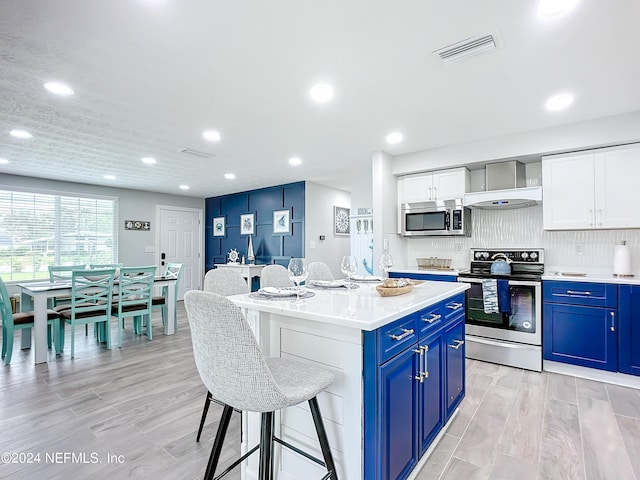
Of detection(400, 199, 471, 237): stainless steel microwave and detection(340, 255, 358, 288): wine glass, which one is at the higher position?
detection(400, 199, 471, 237): stainless steel microwave

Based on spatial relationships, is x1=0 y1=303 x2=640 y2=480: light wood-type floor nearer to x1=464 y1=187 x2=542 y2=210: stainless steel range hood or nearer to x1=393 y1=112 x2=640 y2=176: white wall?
x1=464 y1=187 x2=542 y2=210: stainless steel range hood

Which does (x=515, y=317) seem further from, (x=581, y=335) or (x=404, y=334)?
Answer: (x=404, y=334)

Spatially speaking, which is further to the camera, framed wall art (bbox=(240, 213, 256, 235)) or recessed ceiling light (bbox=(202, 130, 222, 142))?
framed wall art (bbox=(240, 213, 256, 235))

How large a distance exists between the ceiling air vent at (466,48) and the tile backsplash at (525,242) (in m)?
2.48

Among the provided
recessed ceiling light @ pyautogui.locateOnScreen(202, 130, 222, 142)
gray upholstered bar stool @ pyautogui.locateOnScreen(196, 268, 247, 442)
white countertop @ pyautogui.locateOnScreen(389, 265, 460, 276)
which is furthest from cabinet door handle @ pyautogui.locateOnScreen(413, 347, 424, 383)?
recessed ceiling light @ pyautogui.locateOnScreen(202, 130, 222, 142)

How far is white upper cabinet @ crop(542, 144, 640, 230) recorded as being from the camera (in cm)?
301

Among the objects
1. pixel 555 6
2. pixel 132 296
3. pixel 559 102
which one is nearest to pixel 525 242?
pixel 559 102

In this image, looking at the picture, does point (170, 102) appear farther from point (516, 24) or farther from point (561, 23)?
point (561, 23)

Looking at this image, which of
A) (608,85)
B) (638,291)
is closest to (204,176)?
(608,85)

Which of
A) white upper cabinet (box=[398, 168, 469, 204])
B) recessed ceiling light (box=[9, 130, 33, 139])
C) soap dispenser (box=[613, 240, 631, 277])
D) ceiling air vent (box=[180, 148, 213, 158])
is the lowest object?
soap dispenser (box=[613, 240, 631, 277])

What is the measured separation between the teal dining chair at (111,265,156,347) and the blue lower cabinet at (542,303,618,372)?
4529 millimetres

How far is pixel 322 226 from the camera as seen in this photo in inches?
251

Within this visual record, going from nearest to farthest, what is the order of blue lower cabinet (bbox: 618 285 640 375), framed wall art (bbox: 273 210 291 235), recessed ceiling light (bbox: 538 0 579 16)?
recessed ceiling light (bbox: 538 0 579 16) → blue lower cabinet (bbox: 618 285 640 375) → framed wall art (bbox: 273 210 291 235)

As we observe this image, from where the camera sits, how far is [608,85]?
2.41 meters
